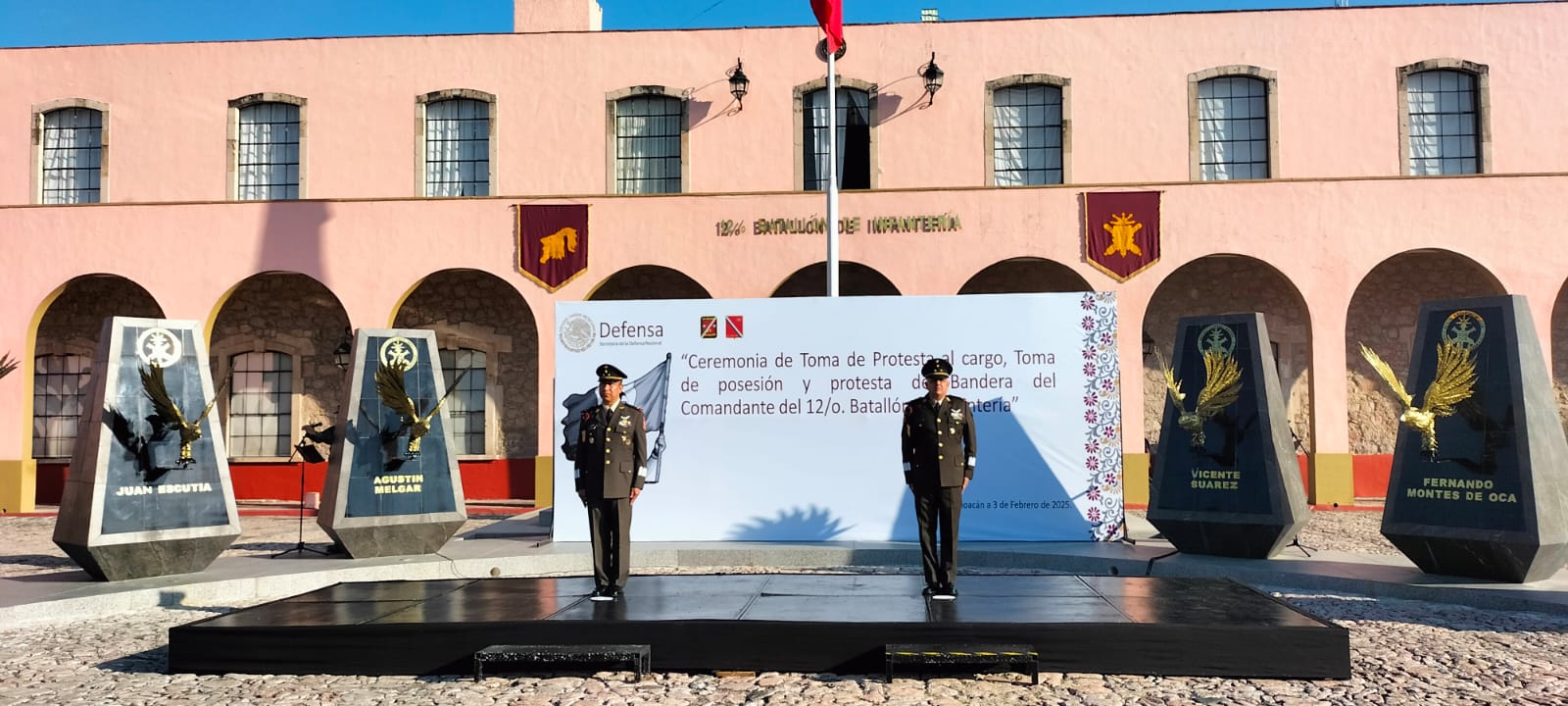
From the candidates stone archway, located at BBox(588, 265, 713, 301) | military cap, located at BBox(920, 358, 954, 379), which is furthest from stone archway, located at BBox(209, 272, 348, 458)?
military cap, located at BBox(920, 358, 954, 379)

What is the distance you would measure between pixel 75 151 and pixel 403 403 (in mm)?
10764

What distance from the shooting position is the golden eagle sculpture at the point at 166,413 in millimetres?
9227

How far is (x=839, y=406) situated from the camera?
11539mm

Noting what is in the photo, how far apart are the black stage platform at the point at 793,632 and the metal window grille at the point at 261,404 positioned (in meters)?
12.4

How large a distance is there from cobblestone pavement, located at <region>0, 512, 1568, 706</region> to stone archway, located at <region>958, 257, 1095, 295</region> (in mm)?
10614

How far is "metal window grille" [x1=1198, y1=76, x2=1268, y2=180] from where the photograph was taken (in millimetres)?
16703

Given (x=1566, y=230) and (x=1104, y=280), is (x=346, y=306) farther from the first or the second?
(x=1566, y=230)

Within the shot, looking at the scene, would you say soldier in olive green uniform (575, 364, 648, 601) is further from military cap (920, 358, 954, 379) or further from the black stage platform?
military cap (920, 358, 954, 379)

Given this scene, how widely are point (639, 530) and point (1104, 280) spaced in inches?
307

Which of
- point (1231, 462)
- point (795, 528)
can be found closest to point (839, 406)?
point (795, 528)

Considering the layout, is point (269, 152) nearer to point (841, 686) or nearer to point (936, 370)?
point (936, 370)

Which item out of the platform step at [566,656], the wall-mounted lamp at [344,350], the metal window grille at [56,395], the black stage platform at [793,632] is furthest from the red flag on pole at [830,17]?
the metal window grille at [56,395]

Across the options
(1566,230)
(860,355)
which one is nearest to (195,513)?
(860,355)

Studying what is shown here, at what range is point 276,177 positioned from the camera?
1758 cm
